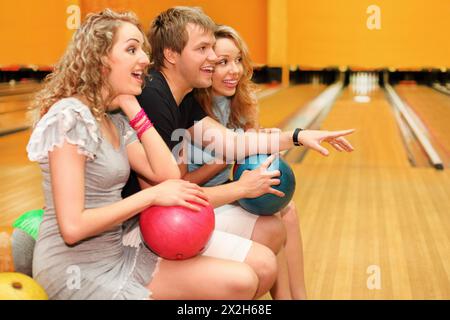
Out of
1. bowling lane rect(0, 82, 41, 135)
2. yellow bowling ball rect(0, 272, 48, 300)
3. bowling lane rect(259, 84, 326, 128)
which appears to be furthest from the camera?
bowling lane rect(259, 84, 326, 128)

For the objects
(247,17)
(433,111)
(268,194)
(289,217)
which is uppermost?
(247,17)

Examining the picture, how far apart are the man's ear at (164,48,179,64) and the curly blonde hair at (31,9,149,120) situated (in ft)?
1.12

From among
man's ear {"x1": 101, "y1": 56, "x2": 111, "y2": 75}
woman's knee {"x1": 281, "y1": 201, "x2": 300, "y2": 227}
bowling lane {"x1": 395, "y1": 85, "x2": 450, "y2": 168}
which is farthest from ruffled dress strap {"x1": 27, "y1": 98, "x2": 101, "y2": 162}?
bowling lane {"x1": 395, "y1": 85, "x2": 450, "y2": 168}

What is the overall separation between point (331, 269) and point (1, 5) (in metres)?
7.57

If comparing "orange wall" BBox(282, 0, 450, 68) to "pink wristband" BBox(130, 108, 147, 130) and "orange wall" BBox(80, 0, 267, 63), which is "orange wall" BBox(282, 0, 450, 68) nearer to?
"orange wall" BBox(80, 0, 267, 63)

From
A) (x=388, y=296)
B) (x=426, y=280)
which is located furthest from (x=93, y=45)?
(x=426, y=280)

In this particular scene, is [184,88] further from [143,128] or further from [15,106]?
[15,106]

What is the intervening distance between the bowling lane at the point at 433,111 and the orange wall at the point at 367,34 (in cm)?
51

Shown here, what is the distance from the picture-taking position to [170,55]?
1.68 meters

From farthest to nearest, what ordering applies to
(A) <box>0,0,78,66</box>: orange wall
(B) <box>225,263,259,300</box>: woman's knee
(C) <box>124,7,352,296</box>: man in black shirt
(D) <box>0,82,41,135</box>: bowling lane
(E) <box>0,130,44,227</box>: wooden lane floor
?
1. (A) <box>0,0,78,66</box>: orange wall
2. (D) <box>0,82,41,135</box>: bowling lane
3. (E) <box>0,130,44,227</box>: wooden lane floor
4. (C) <box>124,7,352,296</box>: man in black shirt
5. (B) <box>225,263,259,300</box>: woman's knee

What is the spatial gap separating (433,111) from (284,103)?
165 cm

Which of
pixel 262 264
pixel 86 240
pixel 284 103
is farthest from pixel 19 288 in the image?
pixel 284 103

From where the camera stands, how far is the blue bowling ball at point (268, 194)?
1647 mm

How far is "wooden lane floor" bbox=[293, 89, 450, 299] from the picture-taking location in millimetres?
2115
